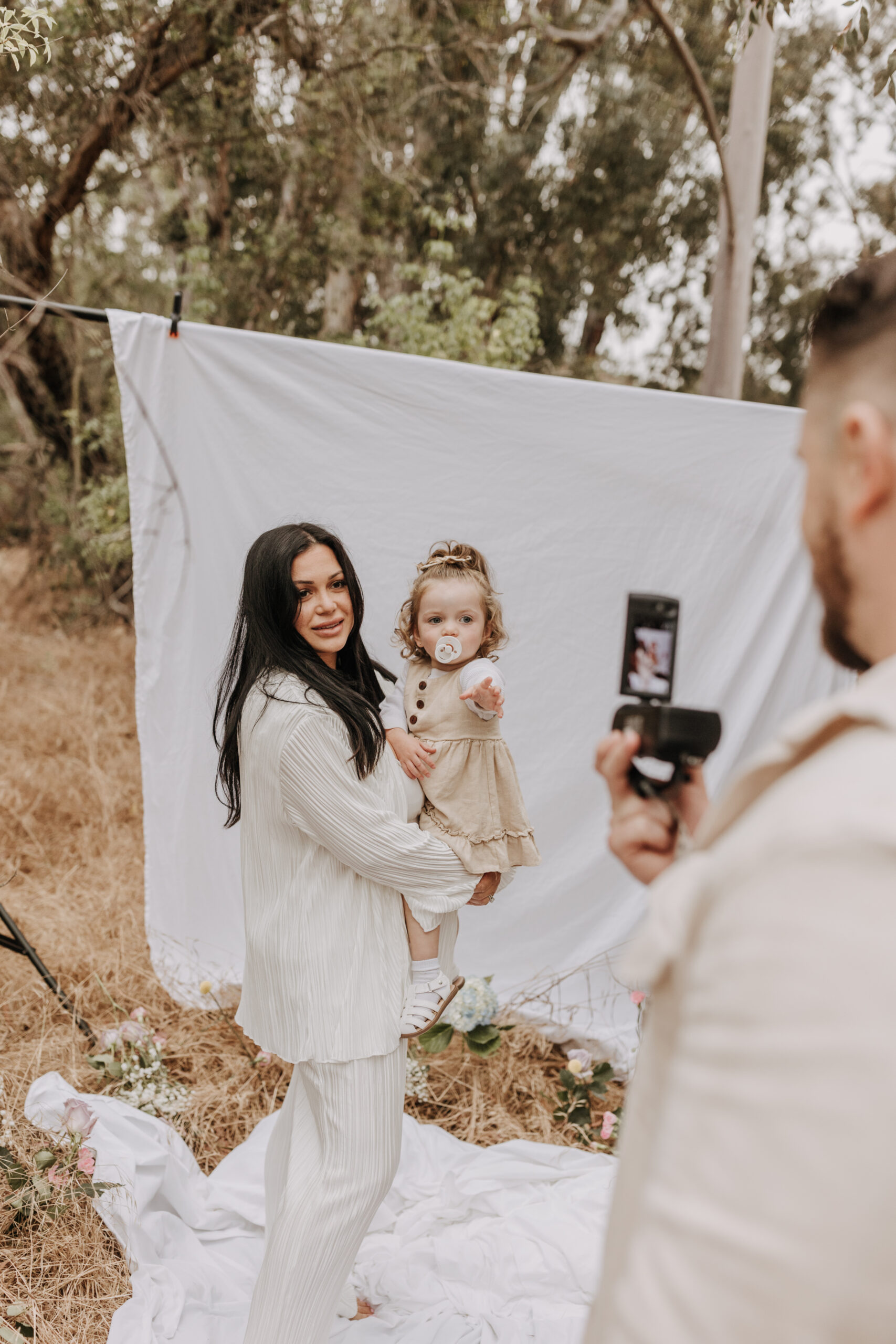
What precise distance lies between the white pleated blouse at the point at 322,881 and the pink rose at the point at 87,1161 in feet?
2.21

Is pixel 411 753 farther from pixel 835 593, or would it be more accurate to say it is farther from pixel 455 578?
pixel 835 593

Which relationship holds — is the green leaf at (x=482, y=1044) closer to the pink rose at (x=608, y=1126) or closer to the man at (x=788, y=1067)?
the pink rose at (x=608, y=1126)

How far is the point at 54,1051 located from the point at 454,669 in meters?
1.75

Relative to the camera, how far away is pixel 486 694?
6.17 feet

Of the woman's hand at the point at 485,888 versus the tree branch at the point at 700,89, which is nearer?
the woman's hand at the point at 485,888

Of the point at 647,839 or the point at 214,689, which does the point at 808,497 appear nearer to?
the point at 647,839

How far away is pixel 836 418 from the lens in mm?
657

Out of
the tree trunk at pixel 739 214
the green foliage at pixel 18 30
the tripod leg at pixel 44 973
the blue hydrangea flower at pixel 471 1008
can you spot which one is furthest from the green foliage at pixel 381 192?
the tripod leg at pixel 44 973

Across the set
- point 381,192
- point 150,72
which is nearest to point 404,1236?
point 150,72

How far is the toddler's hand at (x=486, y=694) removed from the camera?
1.86 metres

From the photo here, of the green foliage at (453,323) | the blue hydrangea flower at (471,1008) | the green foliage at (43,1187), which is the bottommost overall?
the green foliage at (43,1187)

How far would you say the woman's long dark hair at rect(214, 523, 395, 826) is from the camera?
1.81 meters

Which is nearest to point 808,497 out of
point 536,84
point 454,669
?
point 454,669

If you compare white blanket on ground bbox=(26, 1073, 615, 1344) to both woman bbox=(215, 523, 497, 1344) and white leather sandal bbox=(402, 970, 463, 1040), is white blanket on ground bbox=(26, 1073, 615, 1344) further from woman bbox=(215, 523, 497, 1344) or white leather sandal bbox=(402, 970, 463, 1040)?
white leather sandal bbox=(402, 970, 463, 1040)
